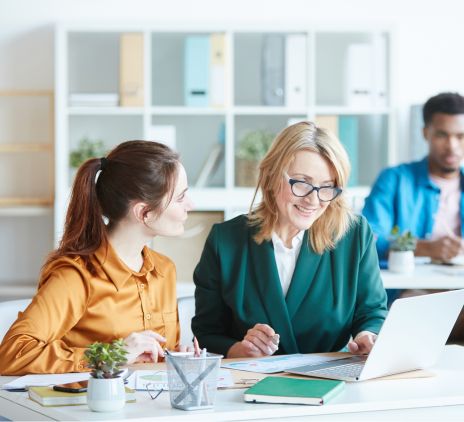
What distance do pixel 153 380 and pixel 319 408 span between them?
0.36m

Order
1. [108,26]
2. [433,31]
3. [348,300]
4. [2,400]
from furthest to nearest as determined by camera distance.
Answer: [433,31] < [108,26] < [348,300] < [2,400]

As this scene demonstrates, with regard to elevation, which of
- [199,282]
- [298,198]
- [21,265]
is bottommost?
[21,265]

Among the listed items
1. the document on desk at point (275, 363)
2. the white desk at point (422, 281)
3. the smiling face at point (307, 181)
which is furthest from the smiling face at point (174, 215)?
the white desk at point (422, 281)

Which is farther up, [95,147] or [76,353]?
[95,147]

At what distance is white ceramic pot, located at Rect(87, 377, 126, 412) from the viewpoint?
1536 millimetres

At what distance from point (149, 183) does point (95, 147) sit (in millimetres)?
2840

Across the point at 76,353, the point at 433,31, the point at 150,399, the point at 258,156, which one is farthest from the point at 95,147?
the point at 150,399

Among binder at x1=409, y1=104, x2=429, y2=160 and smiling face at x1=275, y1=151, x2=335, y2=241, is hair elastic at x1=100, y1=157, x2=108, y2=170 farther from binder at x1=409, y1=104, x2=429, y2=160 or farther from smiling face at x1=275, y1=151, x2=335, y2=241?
binder at x1=409, y1=104, x2=429, y2=160

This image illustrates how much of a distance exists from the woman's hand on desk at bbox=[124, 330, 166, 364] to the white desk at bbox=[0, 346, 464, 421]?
0.92 feet

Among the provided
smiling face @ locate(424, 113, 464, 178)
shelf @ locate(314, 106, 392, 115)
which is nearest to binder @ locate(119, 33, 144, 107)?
shelf @ locate(314, 106, 392, 115)

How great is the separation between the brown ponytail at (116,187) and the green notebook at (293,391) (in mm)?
649

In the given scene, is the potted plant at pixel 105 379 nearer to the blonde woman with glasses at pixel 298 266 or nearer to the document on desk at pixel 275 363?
the document on desk at pixel 275 363

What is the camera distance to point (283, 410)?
1.58m

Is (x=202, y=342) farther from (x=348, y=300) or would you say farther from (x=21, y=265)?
(x=21, y=265)
